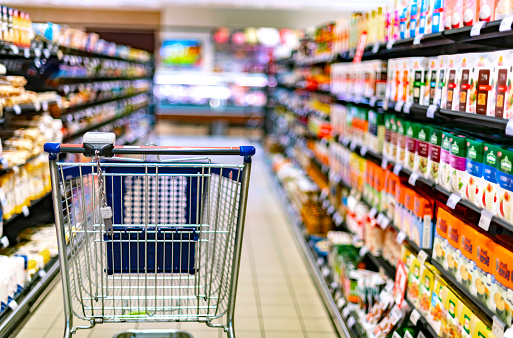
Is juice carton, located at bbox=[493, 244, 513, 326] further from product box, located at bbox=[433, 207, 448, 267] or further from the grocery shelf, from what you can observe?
the grocery shelf

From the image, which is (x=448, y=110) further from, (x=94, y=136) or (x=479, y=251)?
(x=94, y=136)

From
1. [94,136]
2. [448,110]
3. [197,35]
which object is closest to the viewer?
[94,136]

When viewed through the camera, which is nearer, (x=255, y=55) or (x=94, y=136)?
(x=94, y=136)

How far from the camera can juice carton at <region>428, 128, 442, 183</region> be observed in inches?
122

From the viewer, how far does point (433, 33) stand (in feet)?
10.0

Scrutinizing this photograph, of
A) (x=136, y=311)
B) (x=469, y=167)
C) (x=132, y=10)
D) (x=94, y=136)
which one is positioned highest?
(x=132, y=10)

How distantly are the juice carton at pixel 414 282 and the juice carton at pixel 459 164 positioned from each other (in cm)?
62

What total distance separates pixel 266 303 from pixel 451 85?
232 cm

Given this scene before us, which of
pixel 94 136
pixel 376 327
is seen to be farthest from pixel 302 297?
pixel 94 136

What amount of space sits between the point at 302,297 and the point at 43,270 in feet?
6.66

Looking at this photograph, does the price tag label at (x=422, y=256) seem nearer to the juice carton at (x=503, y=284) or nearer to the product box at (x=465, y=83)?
the juice carton at (x=503, y=284)

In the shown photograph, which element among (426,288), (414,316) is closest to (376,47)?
(426,288)

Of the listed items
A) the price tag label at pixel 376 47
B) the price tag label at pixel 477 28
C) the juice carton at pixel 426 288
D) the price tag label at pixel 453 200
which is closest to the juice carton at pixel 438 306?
the juice carton at pixel 426 288

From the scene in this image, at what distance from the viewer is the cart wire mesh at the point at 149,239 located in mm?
2561
